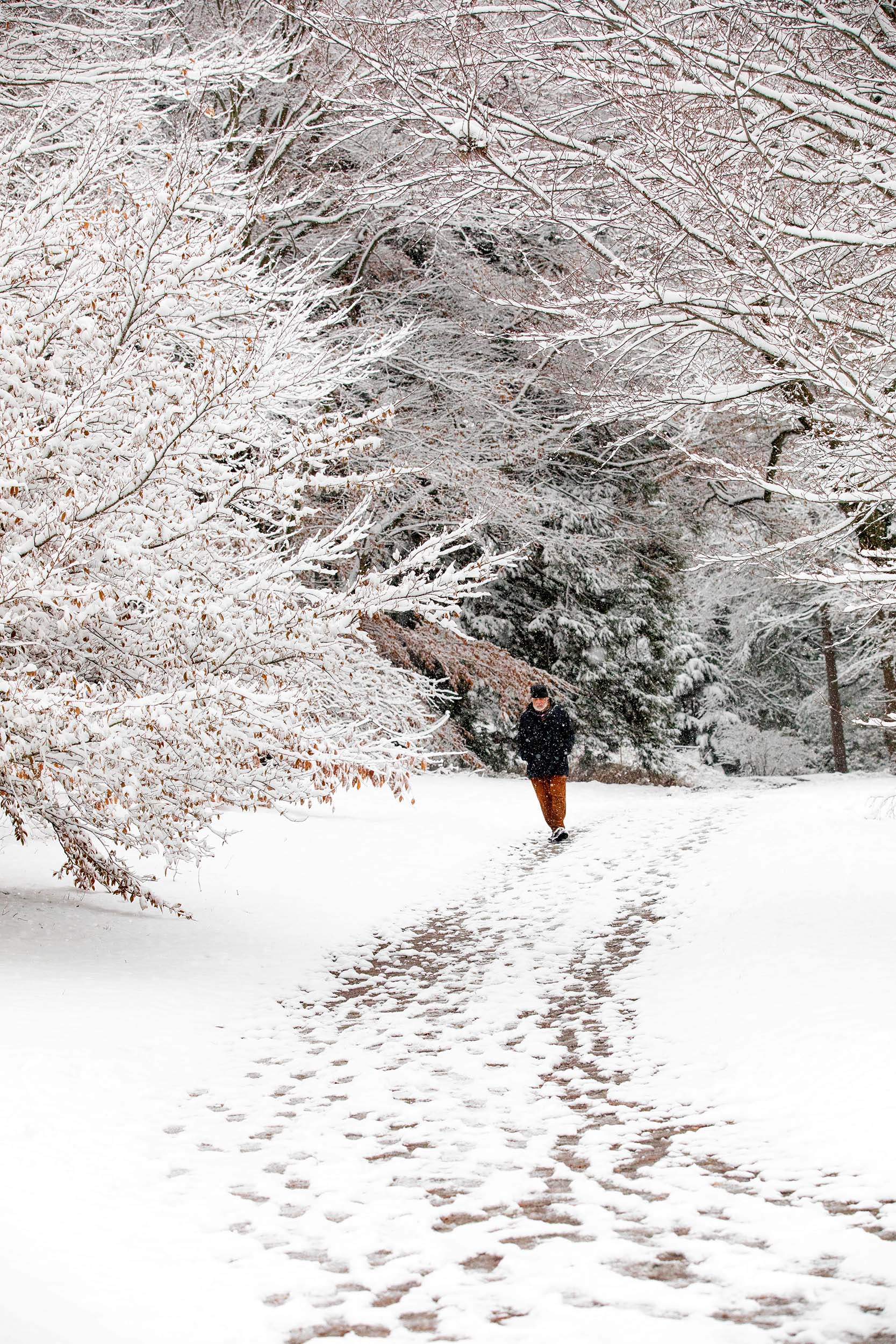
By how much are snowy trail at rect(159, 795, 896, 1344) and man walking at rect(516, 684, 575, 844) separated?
168 inches

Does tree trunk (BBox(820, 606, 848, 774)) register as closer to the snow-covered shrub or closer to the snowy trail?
the snow-covered shrub

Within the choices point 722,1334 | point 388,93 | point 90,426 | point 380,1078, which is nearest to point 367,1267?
point 722,1334

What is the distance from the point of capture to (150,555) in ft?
20.1

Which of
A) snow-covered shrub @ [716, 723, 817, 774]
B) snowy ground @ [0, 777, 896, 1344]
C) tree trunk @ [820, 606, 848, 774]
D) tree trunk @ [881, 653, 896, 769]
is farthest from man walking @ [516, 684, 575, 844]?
snow-covered shrub @ [716, 723, 817, 774]

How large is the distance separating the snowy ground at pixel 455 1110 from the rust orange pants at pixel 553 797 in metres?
1.74

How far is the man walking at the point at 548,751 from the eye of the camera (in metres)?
11.4

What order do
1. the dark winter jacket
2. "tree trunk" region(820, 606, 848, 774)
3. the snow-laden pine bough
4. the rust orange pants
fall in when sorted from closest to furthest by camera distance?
the snow-laden pine bough
the dark winter jacket
the rust orange pants
"tree trunk" region(820, 606, 848, 774)

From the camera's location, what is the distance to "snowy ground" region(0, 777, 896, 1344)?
3.07 m

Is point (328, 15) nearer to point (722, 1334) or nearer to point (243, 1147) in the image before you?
point (243, 1147)

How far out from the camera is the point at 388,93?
886 centimetres

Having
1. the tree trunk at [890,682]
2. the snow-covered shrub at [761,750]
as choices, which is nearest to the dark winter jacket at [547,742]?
the tree trunk at [890,682]

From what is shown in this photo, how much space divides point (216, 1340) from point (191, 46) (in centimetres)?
1411

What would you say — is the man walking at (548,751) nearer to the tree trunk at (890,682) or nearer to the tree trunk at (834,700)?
the tree trunk at (890,682)

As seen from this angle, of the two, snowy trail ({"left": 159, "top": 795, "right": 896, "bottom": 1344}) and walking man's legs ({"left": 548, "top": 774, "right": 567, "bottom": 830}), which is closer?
snowy trail ({"left": 159, "top": 795, "right": 896, "bottom": 1344})
